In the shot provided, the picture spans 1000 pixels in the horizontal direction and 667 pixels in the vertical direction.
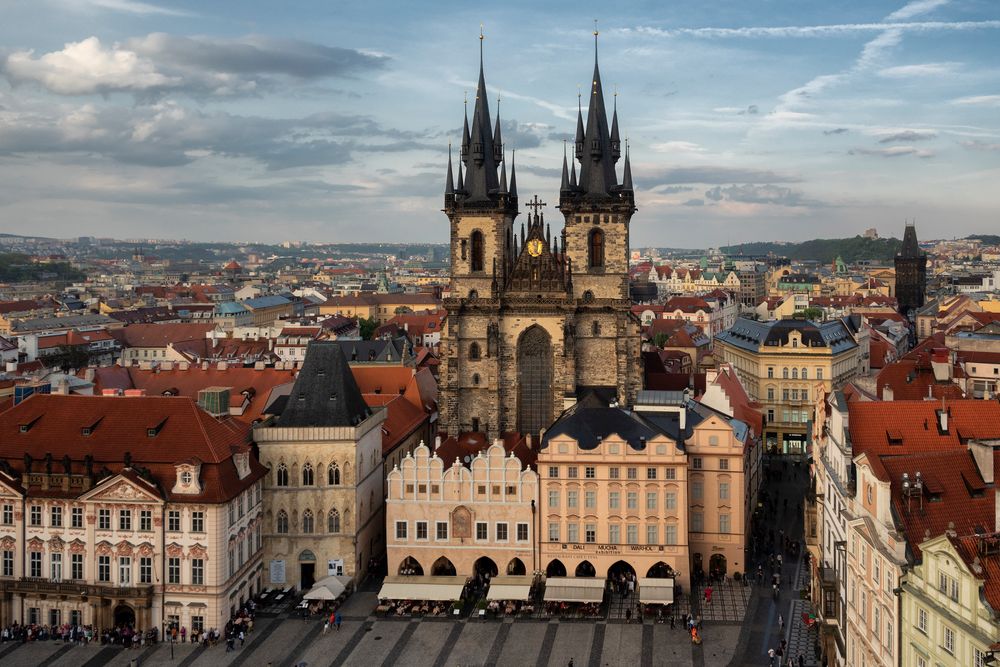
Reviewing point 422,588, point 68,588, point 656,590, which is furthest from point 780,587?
point 68,588

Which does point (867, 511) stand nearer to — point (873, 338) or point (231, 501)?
point (231, 501)

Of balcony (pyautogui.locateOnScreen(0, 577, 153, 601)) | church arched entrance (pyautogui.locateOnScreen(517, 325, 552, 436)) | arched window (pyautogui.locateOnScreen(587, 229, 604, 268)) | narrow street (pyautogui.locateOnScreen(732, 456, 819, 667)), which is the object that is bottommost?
narrow street (pyautogui.locateOnScreen(732, 456, 819, 667))

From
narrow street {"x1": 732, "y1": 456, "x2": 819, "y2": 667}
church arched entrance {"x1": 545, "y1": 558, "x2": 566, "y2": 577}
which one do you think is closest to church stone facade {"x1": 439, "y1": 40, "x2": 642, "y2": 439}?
narrow street {"x1": 732, "y1": 456, "x2": 819, "y2": 667}

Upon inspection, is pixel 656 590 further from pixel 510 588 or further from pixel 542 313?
pixel 542 313

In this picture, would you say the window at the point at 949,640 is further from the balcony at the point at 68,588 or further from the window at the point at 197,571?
the balcony at the point at 68,588


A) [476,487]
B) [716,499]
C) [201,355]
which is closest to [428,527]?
[476,487]

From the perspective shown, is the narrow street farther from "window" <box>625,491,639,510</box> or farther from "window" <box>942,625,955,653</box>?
"window" <box>942,625,955,653</box>
